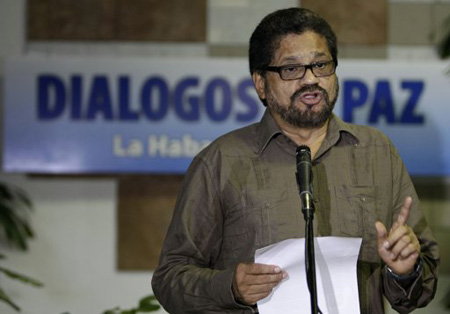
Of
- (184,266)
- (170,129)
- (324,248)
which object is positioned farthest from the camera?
(170,129)

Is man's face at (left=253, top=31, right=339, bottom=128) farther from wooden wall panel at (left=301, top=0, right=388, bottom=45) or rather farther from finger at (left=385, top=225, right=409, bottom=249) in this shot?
wooden wall panel at (left=301, top=0, right=388, bottom=45)

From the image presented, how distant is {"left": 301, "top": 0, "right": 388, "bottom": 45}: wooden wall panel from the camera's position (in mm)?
4340

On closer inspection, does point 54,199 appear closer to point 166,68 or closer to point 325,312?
point 166,68

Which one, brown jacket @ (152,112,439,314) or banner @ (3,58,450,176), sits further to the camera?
banner @ (3,58,450,176)

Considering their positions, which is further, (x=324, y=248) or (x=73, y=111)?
(x=73, y=111)

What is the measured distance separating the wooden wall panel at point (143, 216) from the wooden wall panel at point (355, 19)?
1.17 m

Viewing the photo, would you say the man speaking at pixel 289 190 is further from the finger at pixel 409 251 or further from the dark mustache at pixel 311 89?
the finger at pixel 409 251

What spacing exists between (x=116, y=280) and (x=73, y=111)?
94cm

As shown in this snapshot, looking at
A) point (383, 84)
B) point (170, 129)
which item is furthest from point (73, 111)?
point (383, 84)

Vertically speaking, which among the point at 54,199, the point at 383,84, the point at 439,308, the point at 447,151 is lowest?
the point at 439,308

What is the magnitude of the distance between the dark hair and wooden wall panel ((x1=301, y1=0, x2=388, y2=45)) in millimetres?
2260

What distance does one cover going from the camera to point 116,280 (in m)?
4.33

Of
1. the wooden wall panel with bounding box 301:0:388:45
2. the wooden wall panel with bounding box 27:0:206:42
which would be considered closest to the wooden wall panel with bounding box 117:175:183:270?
the wooden wall panel with bounding box 27:0:206:42

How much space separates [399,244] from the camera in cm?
173
